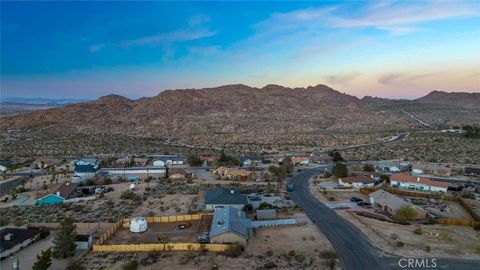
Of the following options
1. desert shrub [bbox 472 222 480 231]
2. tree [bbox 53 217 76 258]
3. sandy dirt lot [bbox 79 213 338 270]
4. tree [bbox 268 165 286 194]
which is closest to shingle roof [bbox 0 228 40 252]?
tree [bbox 53 217 76 258]

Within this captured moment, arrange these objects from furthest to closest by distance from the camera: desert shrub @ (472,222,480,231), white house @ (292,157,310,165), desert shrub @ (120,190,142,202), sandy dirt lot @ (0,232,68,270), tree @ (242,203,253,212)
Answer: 1. white house @ (292,157,310,165)
2. desert shrub @ (120,190,142,202)
3. tree @ (242,203,253,212)
4. desert shrub @ (472,222,480,231)
5. sandy dirt lot @ (0,232,68,270)

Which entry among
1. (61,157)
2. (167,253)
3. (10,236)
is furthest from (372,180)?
(61,157)

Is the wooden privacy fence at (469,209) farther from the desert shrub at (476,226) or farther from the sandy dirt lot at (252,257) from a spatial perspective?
the sandy dirt lot at (252,257)

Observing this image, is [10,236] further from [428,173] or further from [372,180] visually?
[428,173]

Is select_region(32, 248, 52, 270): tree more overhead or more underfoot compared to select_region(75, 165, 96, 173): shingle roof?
more underfoot

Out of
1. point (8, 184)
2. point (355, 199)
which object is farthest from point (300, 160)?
point (8, 184)

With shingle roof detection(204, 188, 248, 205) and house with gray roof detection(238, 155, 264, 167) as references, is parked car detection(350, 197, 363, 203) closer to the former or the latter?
shingle roof detection(204, 188, 248, 205)

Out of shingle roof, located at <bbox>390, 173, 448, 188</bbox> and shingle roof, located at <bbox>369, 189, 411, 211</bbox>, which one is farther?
shingle roof, located at <bbox>390, 173, 448, 188</bbox>
